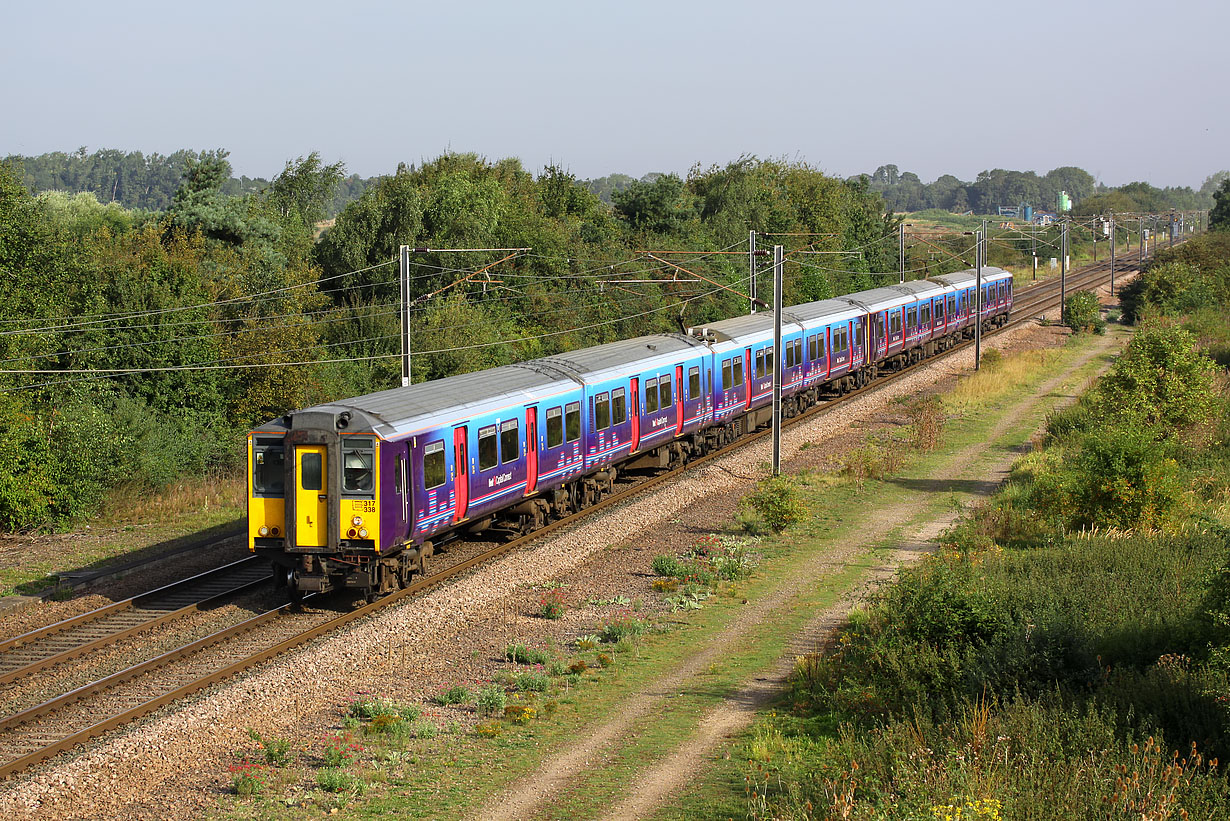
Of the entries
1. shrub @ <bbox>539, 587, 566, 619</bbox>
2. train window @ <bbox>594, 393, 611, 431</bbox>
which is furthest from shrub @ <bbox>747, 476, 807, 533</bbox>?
shrub @ <bbox>539, 587, 566, 619</bbox>

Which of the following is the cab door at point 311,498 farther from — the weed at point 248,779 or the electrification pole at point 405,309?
the electrification pole at point 405,309

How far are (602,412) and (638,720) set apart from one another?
460 inches

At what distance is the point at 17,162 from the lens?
33906 mm

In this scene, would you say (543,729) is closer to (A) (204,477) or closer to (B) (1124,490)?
(B) (1124,490)

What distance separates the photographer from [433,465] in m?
18.2

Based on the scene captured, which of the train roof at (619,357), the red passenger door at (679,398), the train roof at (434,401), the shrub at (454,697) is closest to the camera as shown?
the shrub at (454,697)

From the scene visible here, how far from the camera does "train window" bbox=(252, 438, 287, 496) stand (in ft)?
57.0

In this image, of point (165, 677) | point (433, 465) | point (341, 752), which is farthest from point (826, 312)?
point (341, 752)

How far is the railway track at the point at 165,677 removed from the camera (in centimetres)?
1279

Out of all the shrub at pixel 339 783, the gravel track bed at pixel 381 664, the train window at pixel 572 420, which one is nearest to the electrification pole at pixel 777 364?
the gravel track bed at pixel 381 664

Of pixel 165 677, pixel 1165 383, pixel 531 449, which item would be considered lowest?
pixel 165 677

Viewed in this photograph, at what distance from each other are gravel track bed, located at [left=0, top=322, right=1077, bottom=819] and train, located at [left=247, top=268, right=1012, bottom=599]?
3.31ft

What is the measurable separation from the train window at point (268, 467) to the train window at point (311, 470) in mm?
434

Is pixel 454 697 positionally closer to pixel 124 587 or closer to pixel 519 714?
pixel 519 714
